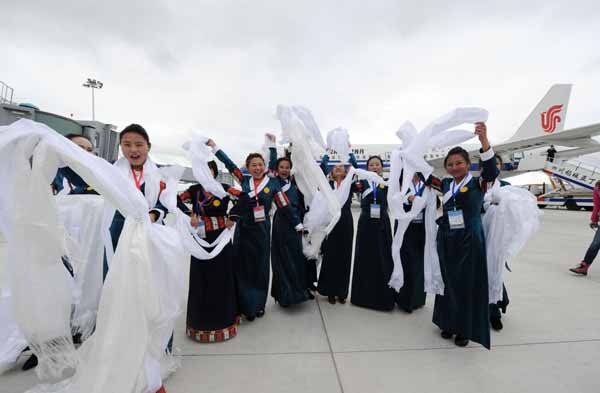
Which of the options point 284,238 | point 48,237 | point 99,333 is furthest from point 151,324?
point 284,238

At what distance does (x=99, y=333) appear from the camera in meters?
1.50

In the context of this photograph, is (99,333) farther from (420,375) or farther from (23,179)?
(420,375)

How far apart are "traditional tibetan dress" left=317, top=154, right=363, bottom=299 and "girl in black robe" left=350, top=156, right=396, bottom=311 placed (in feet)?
0.35

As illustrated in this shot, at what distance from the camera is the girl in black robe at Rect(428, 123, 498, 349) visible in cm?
244

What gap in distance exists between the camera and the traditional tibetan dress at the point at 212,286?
8.27 feet

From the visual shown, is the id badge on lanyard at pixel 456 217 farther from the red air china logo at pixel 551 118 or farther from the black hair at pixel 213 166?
the red air china logo at pixel 551 118

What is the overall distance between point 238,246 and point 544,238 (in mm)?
9630

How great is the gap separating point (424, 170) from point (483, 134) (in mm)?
590

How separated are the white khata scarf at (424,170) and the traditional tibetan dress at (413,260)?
0.19 m

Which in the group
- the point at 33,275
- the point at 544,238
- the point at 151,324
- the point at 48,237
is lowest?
the point at 544,238

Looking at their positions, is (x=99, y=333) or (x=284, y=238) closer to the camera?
(x=99, y=333)

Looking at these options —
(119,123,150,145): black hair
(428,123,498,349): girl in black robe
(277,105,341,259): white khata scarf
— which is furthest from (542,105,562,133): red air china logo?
(119,123,150,145): black hair

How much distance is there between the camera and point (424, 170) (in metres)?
2.82

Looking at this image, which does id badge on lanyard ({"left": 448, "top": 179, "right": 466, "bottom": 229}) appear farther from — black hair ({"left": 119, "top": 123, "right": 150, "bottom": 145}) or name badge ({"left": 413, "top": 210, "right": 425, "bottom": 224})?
black hair ({"left": 119, "top": 123, "right": 150, "bottom": 145})
